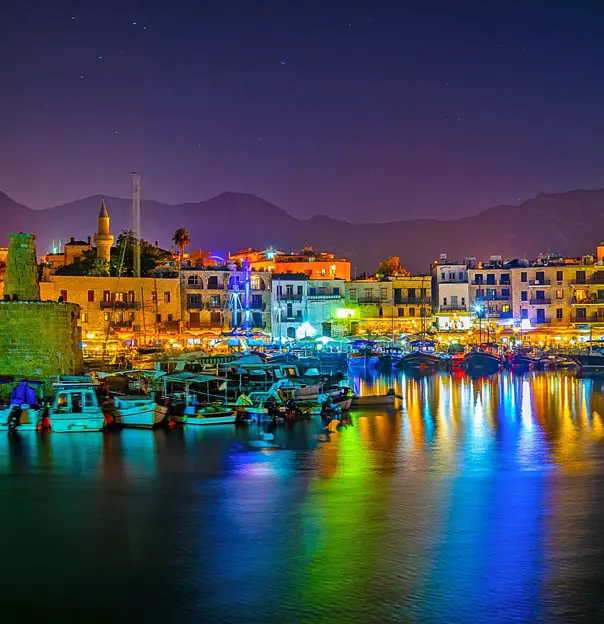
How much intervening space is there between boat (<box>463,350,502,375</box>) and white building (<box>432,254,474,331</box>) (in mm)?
13198

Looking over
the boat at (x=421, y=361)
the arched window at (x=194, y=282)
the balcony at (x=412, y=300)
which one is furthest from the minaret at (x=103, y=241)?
the boat at (x=421, y=361)

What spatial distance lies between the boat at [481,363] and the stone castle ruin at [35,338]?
33.0 m

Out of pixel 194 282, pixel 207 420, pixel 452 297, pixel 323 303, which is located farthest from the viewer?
pixel 452 297

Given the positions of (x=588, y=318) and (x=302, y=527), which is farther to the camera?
(x=588, y=318)

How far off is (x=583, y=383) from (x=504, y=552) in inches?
1453

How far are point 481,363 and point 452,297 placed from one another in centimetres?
1623

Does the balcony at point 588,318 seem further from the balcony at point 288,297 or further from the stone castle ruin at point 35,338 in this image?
the stone castle ruin at point 35,338

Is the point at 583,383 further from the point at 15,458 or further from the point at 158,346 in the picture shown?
the point at 15,458

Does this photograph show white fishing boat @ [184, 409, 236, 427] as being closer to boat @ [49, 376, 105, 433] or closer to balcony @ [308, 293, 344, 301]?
boat @ [49, 376, 105, 433]

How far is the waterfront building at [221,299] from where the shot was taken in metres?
66.1

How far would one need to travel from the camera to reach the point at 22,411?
29.3m

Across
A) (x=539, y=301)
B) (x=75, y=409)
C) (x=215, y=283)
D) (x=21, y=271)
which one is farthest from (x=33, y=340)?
(x=539, y=301)

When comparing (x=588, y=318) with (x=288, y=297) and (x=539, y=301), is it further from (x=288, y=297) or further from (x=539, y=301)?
(x=288, y=297)

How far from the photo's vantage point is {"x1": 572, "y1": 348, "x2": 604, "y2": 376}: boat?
2207 inches
